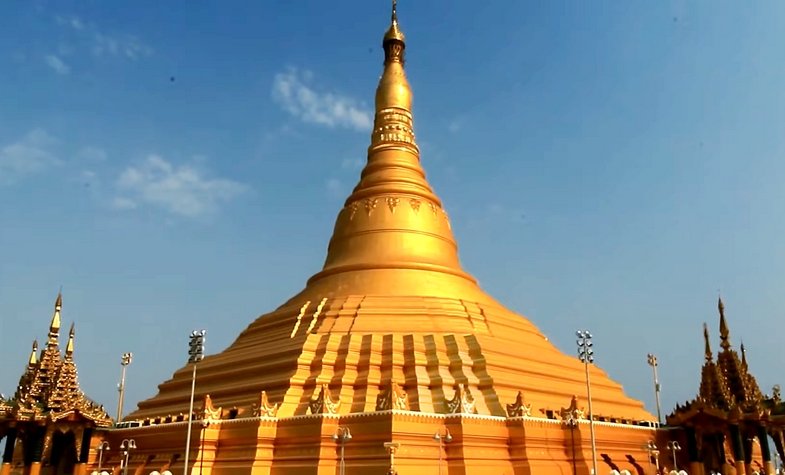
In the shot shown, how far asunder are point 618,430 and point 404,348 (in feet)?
28.6

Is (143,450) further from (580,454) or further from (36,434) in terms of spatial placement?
(580,454)

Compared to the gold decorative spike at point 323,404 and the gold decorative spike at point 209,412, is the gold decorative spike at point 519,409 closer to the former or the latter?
the gold decorative spike at point 323,404

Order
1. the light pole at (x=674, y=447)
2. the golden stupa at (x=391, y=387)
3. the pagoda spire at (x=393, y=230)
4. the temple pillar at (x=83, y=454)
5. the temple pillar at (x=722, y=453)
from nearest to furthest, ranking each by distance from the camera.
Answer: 1. the golden stupa at (x=391, y=387)
2. the temple pillar at (x=83, y=454)
3. the light pole at (x=674, y=447)
4. the temple pillar at (x=722, y=453)
5. the pagoda spire at (x=393, y=230)

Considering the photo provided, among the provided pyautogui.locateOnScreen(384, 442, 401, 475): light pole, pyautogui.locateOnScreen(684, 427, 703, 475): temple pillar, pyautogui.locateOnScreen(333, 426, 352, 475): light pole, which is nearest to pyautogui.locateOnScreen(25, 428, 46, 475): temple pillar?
pyautogui.locateOnScreen(333, 426, 352, 475): light pole

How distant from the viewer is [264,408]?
24.9m

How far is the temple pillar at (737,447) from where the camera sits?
86.1 ft

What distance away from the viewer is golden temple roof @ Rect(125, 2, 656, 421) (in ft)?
86.0

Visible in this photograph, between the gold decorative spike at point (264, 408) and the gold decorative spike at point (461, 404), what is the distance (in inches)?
244

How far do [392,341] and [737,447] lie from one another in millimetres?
13627

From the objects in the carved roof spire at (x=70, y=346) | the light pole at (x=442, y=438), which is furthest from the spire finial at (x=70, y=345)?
the light pole at (x=442, y=438)

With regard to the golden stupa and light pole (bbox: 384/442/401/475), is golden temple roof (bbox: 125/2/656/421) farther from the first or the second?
light pole (bbox: 384/442/401/475)

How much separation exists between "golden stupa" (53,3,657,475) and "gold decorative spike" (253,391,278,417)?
66 millimetres

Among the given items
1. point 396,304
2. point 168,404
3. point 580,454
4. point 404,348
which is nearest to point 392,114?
point 396,304

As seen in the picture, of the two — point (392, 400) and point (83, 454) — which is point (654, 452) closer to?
point (392, 400)
